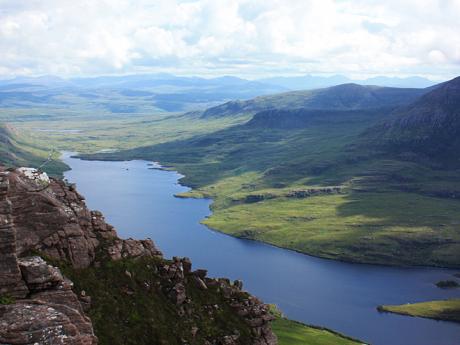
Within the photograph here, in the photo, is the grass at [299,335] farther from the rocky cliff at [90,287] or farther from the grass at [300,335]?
the rocky cliff at [90,287]

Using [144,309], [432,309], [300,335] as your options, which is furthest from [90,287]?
[432,309]

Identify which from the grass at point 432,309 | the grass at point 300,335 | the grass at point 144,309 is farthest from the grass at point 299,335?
the grass at point 144,309

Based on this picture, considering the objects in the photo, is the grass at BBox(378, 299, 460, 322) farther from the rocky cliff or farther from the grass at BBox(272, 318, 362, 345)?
the rocky cliff

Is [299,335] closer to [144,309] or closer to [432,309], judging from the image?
[432,309]

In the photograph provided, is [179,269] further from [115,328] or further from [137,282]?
[115,328]

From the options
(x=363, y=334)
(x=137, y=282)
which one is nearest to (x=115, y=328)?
(x=137, y=282)

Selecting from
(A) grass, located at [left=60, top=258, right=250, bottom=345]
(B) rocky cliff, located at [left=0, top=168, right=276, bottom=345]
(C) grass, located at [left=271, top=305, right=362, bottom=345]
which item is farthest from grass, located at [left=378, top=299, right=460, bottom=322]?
(A) grass, located at [left=60, top=258, right=250, bottom=345]
